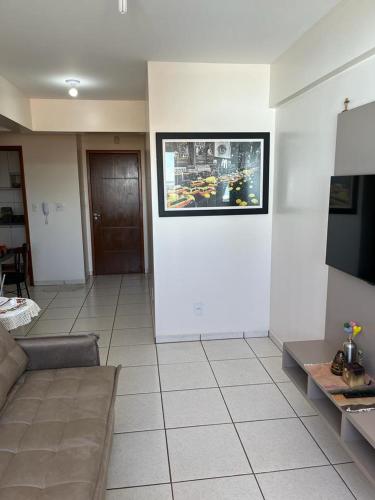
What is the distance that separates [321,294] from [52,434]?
1.88 metres

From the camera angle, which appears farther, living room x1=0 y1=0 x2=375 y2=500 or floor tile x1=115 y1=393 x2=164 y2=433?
floor tile x1=115 y1=393 x2=164 y2=433

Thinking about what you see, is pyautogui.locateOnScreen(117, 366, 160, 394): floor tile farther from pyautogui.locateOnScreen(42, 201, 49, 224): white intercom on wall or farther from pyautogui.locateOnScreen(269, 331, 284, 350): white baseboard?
pyautogui.locateOnScreen(42, 201, 49, 224): white intercom on wall

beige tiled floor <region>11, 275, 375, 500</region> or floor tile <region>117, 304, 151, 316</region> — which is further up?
floor tile <region>117, 304, 151, 316</region>

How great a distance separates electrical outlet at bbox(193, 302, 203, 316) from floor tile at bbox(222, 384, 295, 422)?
3.13 feet

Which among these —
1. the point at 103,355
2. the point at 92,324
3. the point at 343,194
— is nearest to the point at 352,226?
the point at 343,194

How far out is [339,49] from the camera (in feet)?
7.10

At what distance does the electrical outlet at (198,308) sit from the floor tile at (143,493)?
1.84m

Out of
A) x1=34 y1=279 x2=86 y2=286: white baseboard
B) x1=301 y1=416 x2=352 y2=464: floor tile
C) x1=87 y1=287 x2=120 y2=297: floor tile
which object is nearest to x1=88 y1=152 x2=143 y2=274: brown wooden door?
x1=34 y1=279 x2=86 y2=286: white baseboard

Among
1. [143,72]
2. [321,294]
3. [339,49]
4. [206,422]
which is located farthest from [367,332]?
[143,72]

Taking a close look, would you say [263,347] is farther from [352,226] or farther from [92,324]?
[92,324]

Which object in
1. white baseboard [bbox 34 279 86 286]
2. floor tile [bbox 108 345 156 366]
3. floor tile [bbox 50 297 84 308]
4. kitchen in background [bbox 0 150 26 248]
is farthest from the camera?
kitchen in background [bbox 0 150 26 248]

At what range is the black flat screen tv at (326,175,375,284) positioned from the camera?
191 centimetres

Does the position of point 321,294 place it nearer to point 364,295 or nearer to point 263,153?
point 364,295

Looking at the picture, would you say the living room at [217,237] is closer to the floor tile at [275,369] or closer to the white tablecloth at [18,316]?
the floor tile at [275,369]
